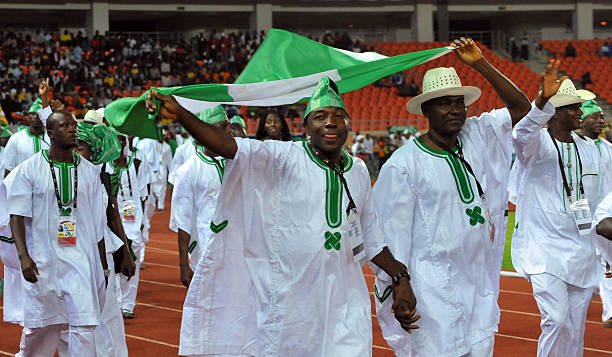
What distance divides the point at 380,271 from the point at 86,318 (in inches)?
84.8

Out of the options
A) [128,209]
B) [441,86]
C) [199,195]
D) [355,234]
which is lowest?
[355,234]

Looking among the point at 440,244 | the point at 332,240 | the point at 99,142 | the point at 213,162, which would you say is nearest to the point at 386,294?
the point at 440,244

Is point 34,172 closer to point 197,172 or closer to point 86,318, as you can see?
point 86,318

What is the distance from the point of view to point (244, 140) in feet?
16.6

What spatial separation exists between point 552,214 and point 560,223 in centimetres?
8

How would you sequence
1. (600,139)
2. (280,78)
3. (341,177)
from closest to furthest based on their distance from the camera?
(341,177) → (280,78) → (600,139)

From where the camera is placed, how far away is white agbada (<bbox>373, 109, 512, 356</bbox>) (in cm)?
558

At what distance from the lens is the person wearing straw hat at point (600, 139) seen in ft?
25.6

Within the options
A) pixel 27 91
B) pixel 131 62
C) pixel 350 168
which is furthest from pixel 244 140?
pixel 131 62

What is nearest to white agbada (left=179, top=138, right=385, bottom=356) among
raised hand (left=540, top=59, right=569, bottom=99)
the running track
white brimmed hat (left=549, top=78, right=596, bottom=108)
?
raised hand (left=540, top=59, right=569, bottom=99)

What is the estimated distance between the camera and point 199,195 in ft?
27.5

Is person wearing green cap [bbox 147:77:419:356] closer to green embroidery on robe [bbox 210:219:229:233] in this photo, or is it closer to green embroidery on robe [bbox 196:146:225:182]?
green embroidery on robe [bbox 210:219:229:233]

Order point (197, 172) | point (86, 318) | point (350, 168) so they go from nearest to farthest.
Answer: point (350, 168), point (86, 318), point (197, 172)

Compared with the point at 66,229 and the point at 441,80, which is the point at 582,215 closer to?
the point at 441,80
